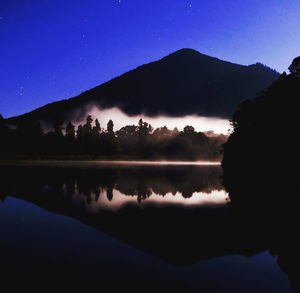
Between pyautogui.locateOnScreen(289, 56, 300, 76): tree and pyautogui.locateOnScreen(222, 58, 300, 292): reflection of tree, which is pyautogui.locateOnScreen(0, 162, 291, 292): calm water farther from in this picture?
pyautogui.locateOnScreen(289, 56, 300, 76): tree

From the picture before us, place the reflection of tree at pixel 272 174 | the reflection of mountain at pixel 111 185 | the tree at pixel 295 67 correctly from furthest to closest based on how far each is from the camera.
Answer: the tree at pixel 295 67
the reflection of mountain at pixel 111 185
the reflection of tree at pixel 272 174

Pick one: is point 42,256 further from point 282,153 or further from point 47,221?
point 282,153

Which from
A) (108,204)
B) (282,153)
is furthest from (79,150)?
(108,204)

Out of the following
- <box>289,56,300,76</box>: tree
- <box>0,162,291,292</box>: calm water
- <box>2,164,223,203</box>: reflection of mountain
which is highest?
<box>289,56,300,76</box>: tree

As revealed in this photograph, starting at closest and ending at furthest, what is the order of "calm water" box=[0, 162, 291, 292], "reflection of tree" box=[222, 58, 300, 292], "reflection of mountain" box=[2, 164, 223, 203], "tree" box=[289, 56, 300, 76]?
1. "calm water" box=[0, 162, 291, 292]
2. "reflection of tree" box=[222, 58, 300, 292]
3. "reflection of mountain" box=[2, 164, 223, 203]
4. "tree" box=[289, 56, 300, 76]

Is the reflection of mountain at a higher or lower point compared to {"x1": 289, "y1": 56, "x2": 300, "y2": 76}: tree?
lower

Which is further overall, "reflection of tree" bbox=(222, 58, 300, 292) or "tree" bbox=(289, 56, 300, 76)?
"tree" bbox=(289, 56, 300, 76)

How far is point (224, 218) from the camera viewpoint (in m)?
18.1

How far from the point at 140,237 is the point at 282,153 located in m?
31.3

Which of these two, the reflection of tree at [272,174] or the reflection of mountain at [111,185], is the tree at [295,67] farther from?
the reflection of mountain at [111,185]

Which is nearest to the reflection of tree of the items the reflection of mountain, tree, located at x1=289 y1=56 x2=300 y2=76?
tree, located at x1=289 y1=56 x2=300 y2=76

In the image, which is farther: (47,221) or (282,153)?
(282,153)

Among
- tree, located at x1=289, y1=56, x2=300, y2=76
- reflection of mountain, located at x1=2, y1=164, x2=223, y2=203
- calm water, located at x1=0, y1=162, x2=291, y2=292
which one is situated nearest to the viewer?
calm water, located at x1=0, y1=162, x2=291, y2=292

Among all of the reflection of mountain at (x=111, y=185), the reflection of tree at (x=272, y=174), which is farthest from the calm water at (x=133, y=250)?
the reflection of mountain at (x=111, y=185)
